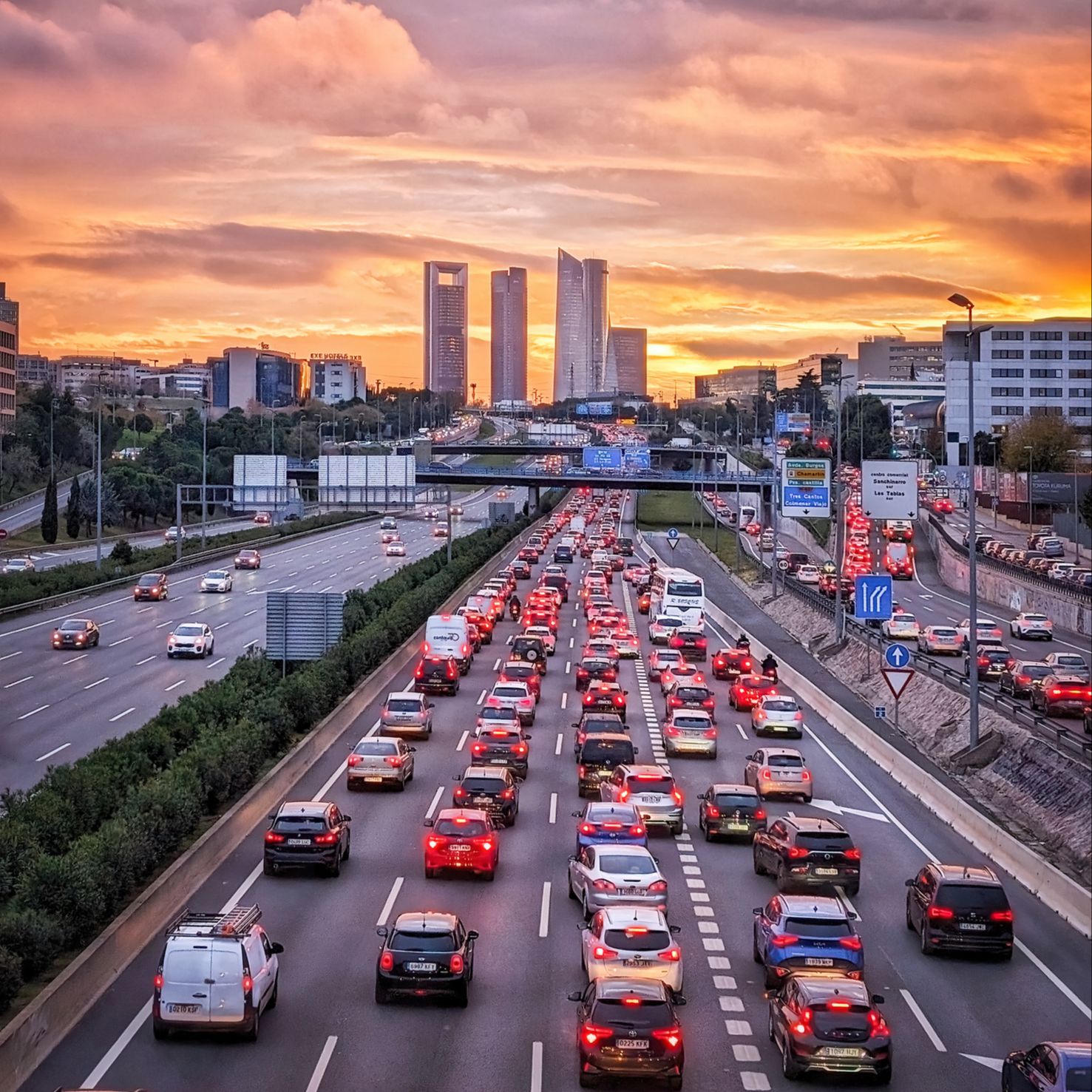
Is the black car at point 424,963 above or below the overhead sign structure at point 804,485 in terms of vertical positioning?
below

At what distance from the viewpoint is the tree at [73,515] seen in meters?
118

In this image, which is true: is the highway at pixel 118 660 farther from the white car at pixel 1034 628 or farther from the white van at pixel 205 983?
the white car at pixel 1034 628

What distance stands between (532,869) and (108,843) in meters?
8.11

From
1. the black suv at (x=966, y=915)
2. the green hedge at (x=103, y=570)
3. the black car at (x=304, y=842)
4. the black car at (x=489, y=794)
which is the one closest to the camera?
the black suv at (x=966, y=915)

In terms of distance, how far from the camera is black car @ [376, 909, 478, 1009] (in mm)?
19781

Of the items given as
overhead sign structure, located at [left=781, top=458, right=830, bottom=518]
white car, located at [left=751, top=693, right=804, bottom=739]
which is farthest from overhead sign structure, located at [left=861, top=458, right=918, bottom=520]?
white car, located at [left=751, top=693, right=804, bottom=739]

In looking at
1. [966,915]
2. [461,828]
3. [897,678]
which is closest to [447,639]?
[897,678]

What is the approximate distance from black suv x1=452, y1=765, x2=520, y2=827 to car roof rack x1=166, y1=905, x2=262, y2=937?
12641mm

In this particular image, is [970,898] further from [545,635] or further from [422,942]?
[545,635]

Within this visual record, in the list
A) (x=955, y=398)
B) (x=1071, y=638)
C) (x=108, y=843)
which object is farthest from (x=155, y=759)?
(x=955, y=398)

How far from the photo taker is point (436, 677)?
52500 millimetres

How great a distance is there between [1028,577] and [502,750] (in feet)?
160

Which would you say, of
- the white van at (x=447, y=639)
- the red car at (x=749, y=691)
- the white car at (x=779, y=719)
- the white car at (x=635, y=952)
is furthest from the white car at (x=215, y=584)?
the white car at (x=635, y=952)

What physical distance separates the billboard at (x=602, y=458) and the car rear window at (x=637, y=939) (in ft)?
378
